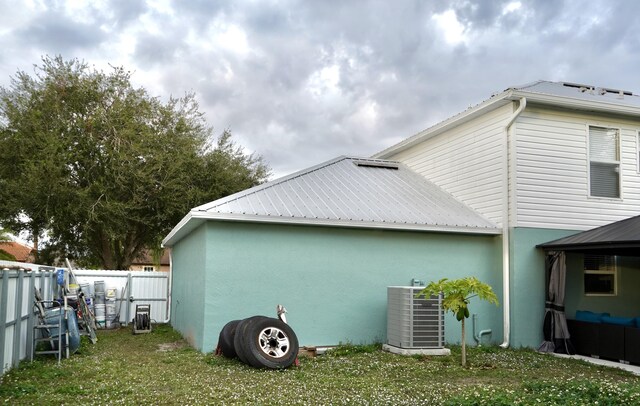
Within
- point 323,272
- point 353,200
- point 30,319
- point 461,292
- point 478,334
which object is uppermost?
point 353,200

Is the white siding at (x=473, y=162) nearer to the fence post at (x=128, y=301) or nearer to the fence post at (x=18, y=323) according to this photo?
the fence post at (x=18, y=323)

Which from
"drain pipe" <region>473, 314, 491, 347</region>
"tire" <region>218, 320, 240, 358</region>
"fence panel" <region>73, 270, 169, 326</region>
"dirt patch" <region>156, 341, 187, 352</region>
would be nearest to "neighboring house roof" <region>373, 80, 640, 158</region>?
"drain pipe" <region>473, 314, 491, 347</region>

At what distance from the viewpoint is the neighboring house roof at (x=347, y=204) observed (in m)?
10.5

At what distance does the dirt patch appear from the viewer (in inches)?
451

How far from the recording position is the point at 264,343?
894cm

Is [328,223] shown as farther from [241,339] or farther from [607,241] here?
[607,241]

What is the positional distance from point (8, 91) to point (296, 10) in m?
14.2

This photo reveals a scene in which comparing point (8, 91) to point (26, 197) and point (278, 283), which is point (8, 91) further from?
point (278, 283)

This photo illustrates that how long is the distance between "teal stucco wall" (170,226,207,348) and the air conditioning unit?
3.41 meters

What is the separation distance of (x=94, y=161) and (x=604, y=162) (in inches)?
632

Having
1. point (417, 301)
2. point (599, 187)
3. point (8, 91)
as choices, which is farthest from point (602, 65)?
point (8, 91)

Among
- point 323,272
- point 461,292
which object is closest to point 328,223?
point 323,272

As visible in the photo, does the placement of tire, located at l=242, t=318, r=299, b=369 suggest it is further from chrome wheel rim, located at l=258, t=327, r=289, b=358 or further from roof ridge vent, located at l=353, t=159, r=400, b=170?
roof ridge vent, located at l=353, t=159, r=400, b=170

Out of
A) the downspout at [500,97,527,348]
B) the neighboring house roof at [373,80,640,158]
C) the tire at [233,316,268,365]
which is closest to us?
the tire at [233,316,268,365]
